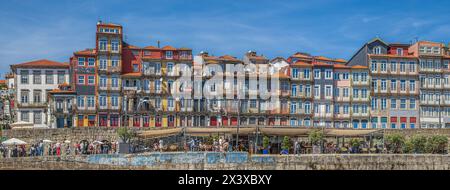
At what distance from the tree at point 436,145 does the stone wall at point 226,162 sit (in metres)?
4.43

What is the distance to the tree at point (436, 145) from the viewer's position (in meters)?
44.8

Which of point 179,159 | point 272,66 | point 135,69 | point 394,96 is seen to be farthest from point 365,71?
point 179,159

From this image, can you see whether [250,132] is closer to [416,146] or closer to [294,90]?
[416,146]

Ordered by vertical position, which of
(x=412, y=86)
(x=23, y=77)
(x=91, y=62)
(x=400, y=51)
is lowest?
(x=412, y=86)

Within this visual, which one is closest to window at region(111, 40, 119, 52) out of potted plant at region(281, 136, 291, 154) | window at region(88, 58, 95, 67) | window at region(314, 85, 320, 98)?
window at region(88, 58, 95, 67)

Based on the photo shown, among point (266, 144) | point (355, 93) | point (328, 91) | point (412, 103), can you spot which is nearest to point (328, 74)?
point (328, 91)

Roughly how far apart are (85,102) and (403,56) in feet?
104

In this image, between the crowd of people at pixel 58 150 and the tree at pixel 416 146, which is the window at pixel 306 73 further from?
the crowd of people at pixel 58 150

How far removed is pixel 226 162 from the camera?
35.9m

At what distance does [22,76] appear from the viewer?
59.6 m

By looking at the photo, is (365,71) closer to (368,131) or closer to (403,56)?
(403,56)

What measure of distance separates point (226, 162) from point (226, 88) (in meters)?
24.6

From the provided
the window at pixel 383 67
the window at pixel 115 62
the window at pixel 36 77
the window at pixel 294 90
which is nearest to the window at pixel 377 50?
the window at pixel 383 67

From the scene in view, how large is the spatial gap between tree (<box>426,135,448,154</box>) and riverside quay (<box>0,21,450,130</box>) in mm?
15838
